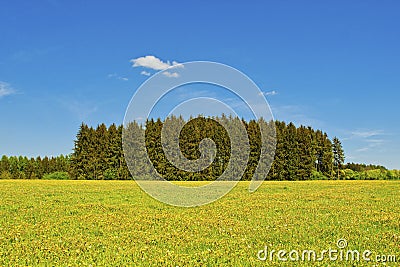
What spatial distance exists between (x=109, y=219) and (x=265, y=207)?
7.54 m

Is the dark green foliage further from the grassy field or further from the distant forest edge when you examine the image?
the grassy field

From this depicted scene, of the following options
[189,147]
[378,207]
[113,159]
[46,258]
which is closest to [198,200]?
[378,207]

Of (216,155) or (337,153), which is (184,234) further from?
(337,153)

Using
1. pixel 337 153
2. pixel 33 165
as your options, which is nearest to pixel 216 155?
pixel 337 153

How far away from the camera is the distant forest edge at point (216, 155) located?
81.1 m

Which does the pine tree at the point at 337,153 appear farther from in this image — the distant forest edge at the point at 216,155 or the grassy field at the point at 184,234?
the grassy field at the point at 184,234

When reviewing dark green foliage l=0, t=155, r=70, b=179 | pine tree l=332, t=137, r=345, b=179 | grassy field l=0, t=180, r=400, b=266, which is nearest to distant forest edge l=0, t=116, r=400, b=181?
pine tree l=332, t=137, r=345, b=179

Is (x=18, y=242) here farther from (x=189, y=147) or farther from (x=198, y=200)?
(x=189, y=147)

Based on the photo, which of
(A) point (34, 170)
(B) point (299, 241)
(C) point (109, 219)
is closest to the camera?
(B) point (299, 241)

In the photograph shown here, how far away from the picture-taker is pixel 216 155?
8038 centimetres

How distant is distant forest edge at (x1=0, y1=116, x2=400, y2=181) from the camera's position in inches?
3191

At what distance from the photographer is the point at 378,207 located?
18922 millimetres

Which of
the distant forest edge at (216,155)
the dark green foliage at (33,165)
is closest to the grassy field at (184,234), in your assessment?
the distant forest edge at (216,155)

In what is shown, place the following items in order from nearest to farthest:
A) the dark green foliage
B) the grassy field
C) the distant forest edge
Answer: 1. the grassy field
2. the distant forest edge
3. the dark green foliage
